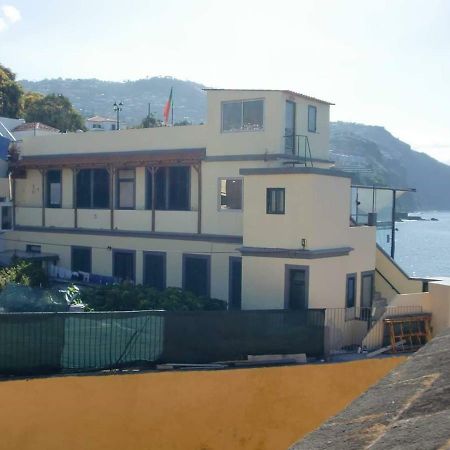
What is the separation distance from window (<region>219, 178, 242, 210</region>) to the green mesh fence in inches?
303

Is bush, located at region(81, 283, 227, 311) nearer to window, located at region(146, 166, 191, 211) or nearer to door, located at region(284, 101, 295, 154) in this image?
window, located at region(146, 166, 191, 211)

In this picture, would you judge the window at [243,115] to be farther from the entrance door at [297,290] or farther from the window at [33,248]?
the window at [33,248]

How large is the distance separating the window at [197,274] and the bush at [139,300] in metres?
2.66

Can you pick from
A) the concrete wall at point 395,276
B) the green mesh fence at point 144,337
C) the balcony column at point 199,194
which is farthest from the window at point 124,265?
the green mesh fence at point 144,337

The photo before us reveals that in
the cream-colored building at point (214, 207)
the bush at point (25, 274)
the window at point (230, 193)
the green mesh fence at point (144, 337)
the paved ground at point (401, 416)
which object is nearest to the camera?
the paved ground at point (401, 416)

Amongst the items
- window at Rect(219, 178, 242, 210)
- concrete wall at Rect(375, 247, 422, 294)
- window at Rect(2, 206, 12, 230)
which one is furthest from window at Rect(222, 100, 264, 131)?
window at Rect(2, 206, 12, 230)

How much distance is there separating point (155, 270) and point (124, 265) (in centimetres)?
183

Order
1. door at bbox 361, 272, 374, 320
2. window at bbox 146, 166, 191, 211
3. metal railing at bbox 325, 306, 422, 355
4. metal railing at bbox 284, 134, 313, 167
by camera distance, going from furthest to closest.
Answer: window at bbox 146, 166, 191, 211 < metal railing at bbox 284, 134, 313, 167 < door at bbox 361, 272, 374, 320 < metal railing at bbox 325, 306, 422, 355

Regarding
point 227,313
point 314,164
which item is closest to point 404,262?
point 314,164

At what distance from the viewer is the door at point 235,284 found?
25.0m

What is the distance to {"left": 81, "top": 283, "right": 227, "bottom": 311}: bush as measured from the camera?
71.3ft

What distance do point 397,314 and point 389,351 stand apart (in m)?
1.26

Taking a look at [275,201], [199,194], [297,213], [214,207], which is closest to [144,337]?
[297,213]

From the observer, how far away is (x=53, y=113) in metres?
72.6
